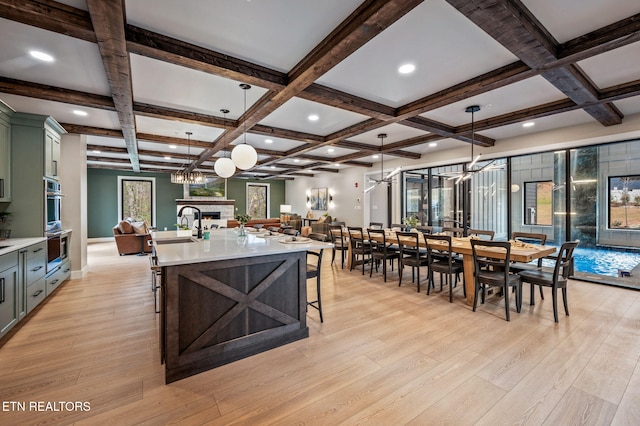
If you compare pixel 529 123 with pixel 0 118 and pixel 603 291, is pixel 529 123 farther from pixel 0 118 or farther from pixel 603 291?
pixel 0 118

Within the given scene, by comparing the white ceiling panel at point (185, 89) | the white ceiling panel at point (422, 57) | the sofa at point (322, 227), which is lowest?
the sofa at point (322, 227)

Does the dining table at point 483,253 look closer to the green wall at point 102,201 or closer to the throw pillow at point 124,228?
the throw pillow at point 124,228

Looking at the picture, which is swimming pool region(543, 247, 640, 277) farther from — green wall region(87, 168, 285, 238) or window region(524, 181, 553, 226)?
green wall region(87, 168, 285, 238)

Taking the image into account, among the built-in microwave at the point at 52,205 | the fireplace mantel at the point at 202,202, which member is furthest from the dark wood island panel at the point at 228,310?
the fireplace mantel at the point at 202,202

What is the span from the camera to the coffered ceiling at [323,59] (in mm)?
1999

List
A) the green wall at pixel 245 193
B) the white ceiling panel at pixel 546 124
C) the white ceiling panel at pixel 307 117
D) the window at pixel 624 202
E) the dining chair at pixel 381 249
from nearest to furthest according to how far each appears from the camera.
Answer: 1. the white ceiling panel at pixel 307 117
2. the white ceiling panel at pixel 546 124
3. the window at pixel 624 202
4. the dining chair at pixel 381 249
5. the green wall at pixel 245 193

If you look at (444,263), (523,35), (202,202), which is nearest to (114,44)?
(523,35)

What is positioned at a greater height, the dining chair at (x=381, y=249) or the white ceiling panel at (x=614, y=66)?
the white ceiling panel at (x=614, y=66)

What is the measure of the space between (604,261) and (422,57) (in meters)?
5.27

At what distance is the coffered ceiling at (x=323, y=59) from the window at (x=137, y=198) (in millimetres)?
6413

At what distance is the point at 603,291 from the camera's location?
4.23 metres

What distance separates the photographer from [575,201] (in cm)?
515

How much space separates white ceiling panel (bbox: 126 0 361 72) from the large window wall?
3.24 metres

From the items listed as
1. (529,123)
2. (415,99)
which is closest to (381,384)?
(415,99)
